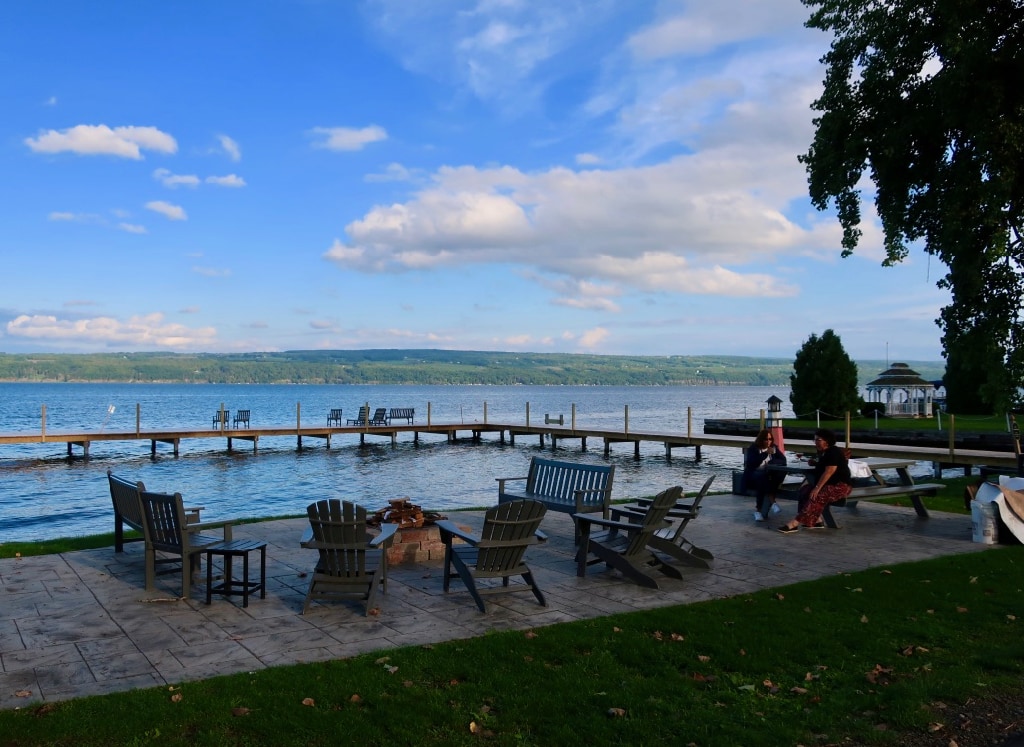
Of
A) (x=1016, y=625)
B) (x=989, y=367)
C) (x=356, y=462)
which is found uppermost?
(x=989, y=367)

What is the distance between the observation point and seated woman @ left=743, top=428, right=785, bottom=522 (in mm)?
11117

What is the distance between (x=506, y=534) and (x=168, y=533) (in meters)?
2.97

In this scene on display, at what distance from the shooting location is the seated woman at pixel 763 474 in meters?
11.1

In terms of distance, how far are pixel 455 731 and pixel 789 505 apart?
399 inches

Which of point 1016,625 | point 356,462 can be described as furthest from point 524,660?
point 356,462

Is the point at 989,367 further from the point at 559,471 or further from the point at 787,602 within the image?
the point at 787,602

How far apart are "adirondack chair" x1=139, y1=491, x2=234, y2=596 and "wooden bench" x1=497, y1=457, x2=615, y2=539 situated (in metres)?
3.90

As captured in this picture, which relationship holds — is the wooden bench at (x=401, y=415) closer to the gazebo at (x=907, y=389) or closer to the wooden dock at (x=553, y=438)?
the wooden dock at (x=553, y=438)

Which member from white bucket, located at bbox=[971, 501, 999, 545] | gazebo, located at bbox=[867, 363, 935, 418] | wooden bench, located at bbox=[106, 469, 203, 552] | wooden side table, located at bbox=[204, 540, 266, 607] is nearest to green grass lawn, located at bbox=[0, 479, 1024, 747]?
wooden side table, located at bbox=[204, 540, 266, 607]

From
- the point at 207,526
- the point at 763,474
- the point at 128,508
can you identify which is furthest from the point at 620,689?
the point at 763,474

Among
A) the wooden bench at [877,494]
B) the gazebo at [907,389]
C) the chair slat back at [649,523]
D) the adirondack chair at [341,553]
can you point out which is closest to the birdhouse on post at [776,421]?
the wooden bench at [877,494]

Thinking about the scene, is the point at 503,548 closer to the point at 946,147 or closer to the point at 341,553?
the point at 341,553

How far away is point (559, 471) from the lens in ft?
34.1

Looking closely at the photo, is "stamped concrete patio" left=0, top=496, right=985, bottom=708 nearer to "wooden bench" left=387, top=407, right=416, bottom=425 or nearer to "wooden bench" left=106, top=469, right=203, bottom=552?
"wooden bench" left=106, top=469, right=203, bottom=552
